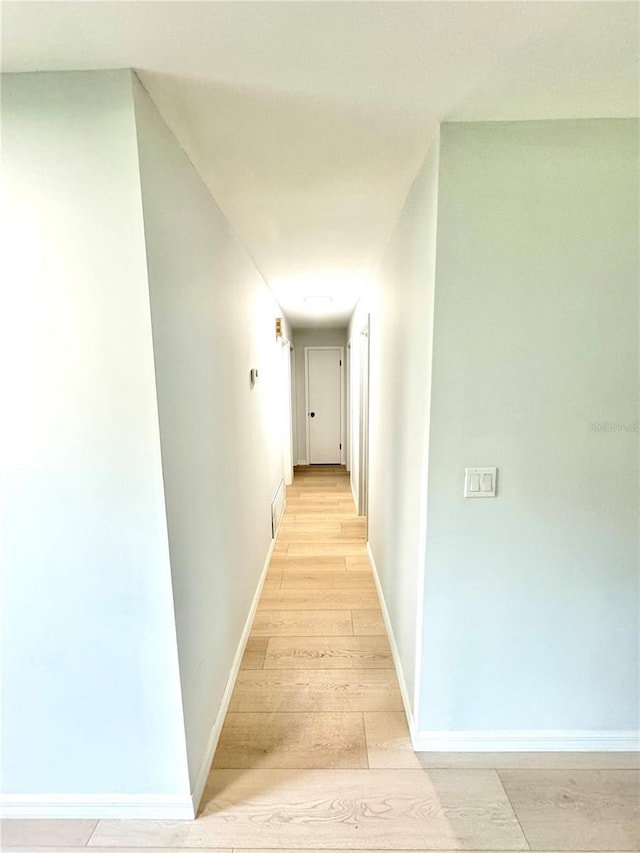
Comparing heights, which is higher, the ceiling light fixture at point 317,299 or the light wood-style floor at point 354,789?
the ceiling light fixture at point 317,299

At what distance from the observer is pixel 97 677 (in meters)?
1.13

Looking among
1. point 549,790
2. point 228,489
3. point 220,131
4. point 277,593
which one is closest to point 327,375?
point 277,593

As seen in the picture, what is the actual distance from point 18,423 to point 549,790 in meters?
2.14

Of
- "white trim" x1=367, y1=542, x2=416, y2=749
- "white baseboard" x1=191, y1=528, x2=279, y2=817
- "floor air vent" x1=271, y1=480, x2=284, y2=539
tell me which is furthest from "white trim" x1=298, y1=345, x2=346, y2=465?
"white baseboard" x1=191, y1=528, x2=279, y2=817

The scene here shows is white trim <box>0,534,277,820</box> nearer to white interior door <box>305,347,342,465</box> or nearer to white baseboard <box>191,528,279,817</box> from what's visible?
white baseboard <box>191,528,279,817</box>

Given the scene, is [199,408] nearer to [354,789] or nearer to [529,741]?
[354,789]

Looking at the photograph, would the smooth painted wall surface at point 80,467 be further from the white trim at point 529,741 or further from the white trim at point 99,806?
the white trim at point 529,741

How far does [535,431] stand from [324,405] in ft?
16.1

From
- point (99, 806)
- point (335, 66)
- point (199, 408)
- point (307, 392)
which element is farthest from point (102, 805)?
point (307, 392)

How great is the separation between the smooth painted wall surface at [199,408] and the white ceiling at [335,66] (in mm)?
144

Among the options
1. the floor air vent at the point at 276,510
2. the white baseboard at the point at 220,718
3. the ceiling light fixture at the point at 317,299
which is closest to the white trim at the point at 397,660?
the white baseboard at the point at 220,718

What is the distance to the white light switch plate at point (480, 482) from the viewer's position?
127 centimetres

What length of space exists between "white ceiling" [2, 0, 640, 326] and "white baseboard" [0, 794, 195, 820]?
218 centimetres

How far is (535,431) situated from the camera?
4.10 ft
